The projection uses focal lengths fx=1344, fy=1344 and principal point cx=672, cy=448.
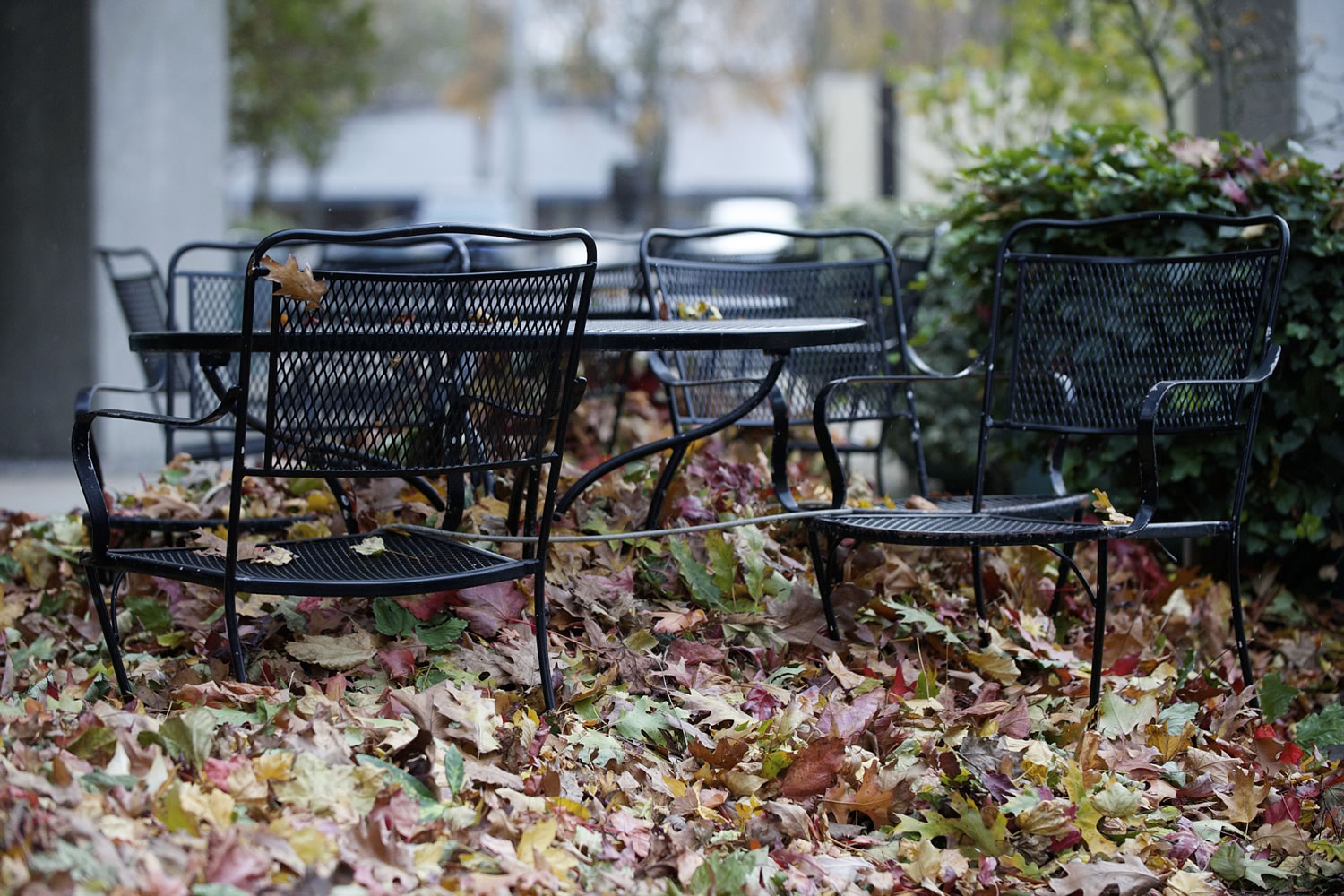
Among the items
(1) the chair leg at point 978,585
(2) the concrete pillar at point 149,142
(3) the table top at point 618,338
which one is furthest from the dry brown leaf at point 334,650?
(2) the concrete pillar at point 149,142

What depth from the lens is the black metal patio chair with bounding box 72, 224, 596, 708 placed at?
248cm

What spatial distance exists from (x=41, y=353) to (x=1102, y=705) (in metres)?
7.29

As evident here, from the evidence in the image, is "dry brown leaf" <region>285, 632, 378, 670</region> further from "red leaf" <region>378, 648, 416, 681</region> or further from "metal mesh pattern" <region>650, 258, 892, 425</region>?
"metal mesh pattern" <region>650, 258, 892, 425</region>

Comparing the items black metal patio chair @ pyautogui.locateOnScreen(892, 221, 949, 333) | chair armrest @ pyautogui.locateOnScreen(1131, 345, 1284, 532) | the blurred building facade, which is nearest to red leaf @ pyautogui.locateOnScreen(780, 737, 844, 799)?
chair armrest @ pyautogui.locateOnScreen(1131, 345, 1284, 532)

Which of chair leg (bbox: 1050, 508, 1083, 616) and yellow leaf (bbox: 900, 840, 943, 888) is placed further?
chair leg (bbox: 1050, 508, 1083, 616)

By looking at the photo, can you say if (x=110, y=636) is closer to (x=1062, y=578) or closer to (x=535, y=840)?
(x=535, y=840)

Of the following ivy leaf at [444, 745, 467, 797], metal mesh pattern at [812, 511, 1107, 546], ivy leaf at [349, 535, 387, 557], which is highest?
ivy leaf at [349, 535, 387, 557]

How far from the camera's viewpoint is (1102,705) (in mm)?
2994

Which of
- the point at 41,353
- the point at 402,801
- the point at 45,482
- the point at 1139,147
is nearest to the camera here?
the point at 402,801

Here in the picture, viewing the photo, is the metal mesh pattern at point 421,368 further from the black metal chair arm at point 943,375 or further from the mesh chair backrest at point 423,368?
the black metal chair arm at point 943,375

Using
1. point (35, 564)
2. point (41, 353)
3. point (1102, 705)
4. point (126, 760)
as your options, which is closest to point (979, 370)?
point (1102, 705)

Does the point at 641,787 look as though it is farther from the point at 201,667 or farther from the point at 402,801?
the point at 201,667

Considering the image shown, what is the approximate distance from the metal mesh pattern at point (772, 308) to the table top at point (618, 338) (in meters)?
0.90

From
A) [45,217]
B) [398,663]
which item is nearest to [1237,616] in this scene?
[398,663]
